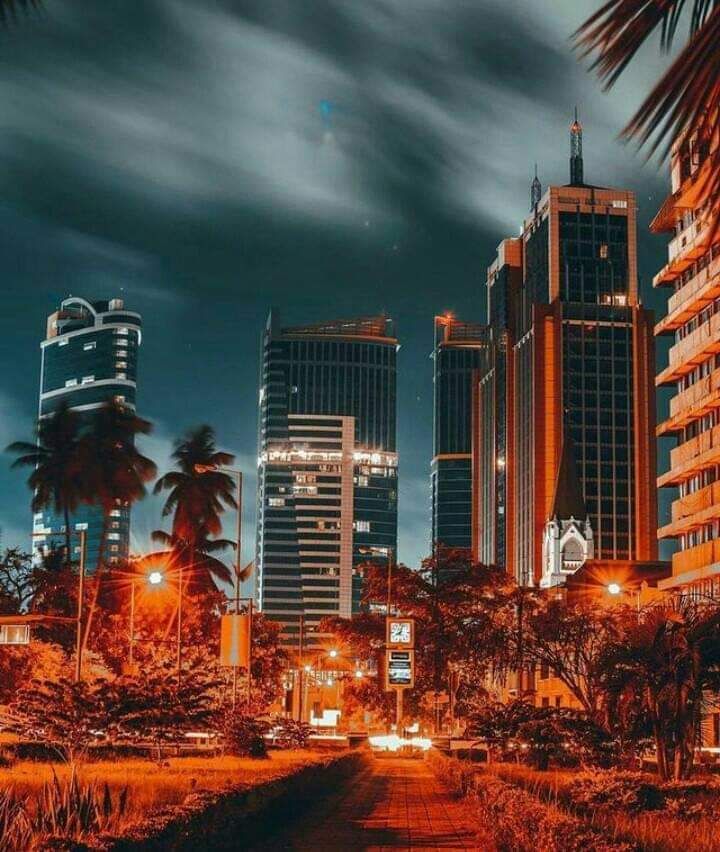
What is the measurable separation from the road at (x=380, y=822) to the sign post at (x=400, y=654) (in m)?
26.6

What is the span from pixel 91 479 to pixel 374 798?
61.2m

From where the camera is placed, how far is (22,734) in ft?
149

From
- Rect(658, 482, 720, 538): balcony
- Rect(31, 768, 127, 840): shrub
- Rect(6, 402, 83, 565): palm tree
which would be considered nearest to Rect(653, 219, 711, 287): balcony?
Rect(658, 482, 720, 538): balcony

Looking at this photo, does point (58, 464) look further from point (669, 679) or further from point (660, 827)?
point (660, 827)

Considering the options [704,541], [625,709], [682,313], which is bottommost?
[625,709]

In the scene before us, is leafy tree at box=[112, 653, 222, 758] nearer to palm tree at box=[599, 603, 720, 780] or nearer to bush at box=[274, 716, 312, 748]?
bush at box=[274, 716, 312, 748]

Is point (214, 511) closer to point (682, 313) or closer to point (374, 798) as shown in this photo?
point (682, 313)

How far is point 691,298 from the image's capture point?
285ft

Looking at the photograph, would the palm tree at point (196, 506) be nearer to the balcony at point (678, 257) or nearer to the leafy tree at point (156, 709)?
the balcony at point (678, 257)

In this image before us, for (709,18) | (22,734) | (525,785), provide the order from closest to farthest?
(709,18) → (525,785) → (22,734)

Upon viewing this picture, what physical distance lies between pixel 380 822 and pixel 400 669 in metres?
40.7

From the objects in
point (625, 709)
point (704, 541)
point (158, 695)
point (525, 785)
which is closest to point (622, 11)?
point (525, 785)

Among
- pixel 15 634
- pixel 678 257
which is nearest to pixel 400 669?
pixel 15 634

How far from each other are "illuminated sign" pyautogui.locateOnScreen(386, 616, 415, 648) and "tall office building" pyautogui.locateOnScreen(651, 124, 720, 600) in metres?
20.4
